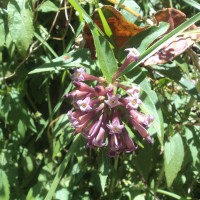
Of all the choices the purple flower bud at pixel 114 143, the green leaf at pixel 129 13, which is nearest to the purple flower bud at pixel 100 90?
the purple flower bud at pixel 114 143

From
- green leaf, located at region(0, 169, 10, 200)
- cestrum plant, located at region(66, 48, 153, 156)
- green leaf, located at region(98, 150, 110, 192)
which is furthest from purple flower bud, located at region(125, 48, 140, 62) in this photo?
green leaf, located at region(0, 169, 10, 200)

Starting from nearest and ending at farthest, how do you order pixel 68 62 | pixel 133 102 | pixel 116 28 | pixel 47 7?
1. pixel 133 102
2. pixel 68 62
3. pixel 116 28
4. pixel 47 7

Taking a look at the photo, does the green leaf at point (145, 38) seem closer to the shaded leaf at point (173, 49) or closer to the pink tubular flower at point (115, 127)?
the shaded leaf at point (173, 49)

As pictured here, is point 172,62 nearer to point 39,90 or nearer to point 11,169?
point 39,90

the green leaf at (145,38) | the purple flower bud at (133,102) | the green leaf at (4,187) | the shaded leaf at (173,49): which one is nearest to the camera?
the purple flower bud at (133,102)

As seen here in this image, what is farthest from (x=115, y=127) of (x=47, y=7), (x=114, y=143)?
(x=47, y=7)

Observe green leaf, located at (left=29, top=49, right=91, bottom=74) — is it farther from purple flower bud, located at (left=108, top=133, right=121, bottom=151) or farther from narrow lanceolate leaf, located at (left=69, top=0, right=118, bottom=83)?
purple flower bud, located at (left=108, top=133, right=121, bottom=151)

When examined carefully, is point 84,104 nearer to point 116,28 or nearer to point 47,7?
point 116,28
